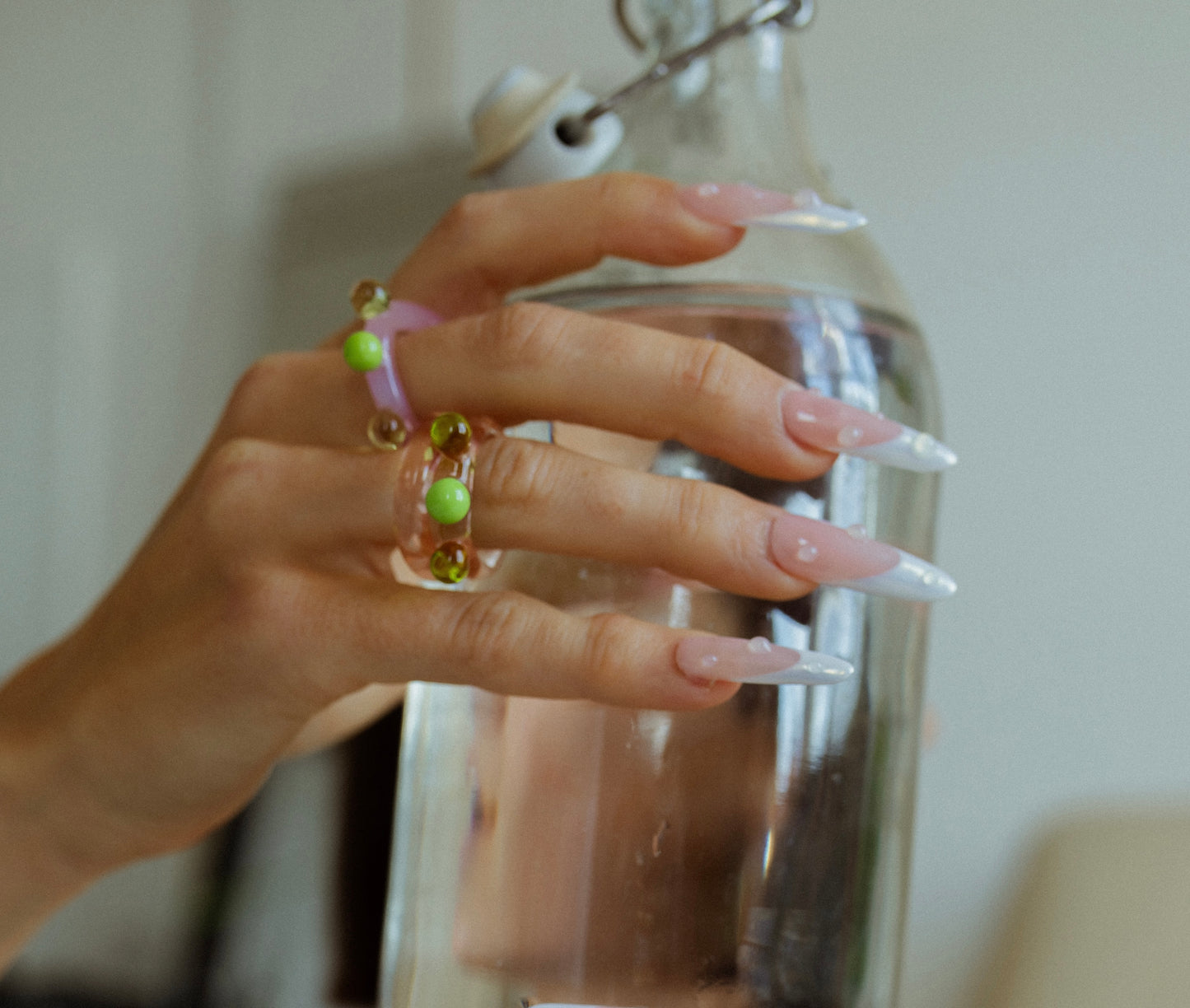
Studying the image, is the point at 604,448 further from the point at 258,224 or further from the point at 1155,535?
the point at 258,224

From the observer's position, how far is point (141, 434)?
1.48 metres

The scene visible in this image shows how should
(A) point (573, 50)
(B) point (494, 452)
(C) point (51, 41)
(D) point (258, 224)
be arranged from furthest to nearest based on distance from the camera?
1. (C) point (51, 41)
2. (D) point (258, 224)
3. (A) point (573, 50)
4. (B) point (494, 452)

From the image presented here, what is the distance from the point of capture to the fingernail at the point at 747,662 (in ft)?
0.99

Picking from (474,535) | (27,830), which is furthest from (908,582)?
(27,830)

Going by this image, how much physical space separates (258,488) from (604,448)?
11 centimetres

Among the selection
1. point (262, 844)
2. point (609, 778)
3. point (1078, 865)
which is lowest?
point (262, 844)

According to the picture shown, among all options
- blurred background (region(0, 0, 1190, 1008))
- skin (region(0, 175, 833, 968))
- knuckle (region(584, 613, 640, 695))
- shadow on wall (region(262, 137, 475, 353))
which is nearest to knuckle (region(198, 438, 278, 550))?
skin (region(0, 175, 833, 968))

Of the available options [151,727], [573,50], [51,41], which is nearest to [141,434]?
[51,41]

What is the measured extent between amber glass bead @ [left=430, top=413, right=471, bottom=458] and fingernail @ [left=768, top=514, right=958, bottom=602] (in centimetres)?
9

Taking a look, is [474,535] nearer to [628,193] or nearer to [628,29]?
[628,193]

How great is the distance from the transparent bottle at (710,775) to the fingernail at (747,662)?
1.8 inches

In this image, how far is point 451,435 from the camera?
33 cm

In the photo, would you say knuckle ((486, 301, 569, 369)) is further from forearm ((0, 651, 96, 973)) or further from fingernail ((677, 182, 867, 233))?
forearm ((0, 651, 96, 973))

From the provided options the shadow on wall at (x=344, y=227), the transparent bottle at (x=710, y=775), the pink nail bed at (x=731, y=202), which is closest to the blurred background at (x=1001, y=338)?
the shadow on wall at (x=344, y=227)
